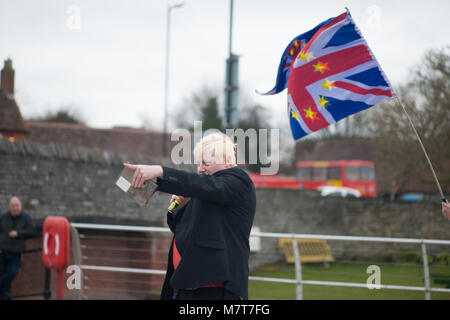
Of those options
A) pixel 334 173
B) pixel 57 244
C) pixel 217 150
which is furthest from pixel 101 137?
pixel 217 150

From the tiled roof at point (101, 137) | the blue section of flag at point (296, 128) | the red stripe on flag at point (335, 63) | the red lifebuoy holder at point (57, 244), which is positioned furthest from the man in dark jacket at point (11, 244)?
the tiled roof at point (101, 137)

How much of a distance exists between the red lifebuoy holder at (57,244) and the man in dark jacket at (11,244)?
0.81m

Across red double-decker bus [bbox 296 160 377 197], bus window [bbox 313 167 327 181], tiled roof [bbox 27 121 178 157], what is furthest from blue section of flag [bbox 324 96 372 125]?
tiled roof [bbox 27 121 178 157]

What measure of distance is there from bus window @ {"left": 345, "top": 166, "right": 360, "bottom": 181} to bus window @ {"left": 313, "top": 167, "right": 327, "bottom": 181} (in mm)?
1534

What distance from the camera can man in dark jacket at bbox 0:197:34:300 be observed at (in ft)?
28.1

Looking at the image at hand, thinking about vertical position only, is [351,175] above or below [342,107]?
below

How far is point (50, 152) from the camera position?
10945mm

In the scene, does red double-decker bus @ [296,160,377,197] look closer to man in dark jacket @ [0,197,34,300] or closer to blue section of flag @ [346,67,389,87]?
man in dark jacket @ [0,197,34,300]

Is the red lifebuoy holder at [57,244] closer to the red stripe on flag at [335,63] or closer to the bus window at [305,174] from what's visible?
the red stripe on flag at [335,63]

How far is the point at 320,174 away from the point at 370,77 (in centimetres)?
3276

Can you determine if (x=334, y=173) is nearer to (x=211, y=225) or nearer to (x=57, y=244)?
(x=57, y=244)

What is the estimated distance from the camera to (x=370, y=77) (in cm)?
451
